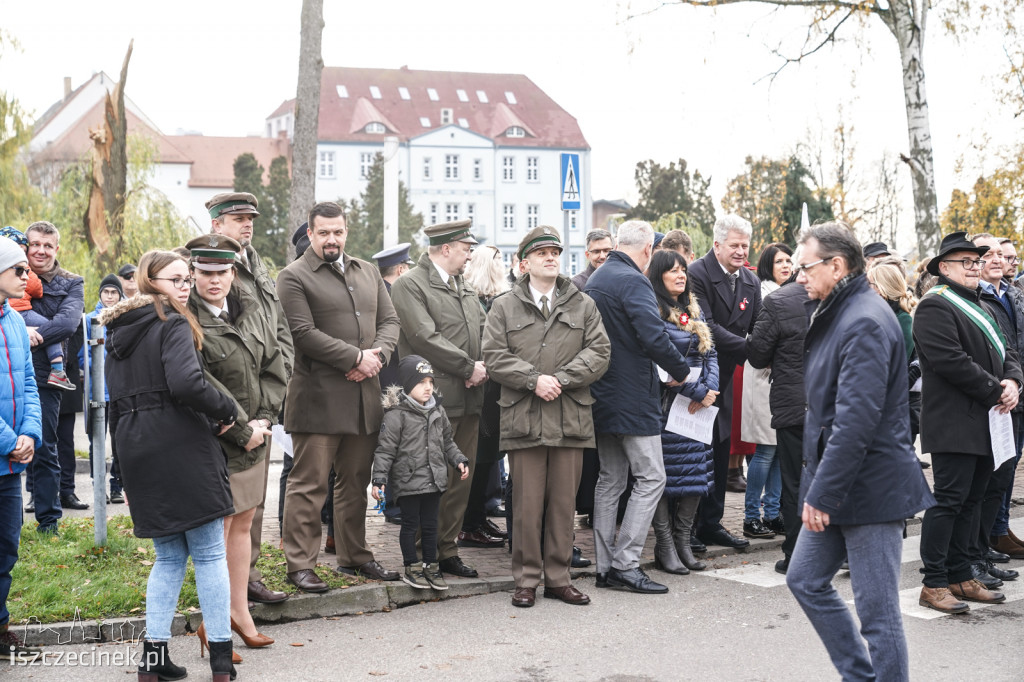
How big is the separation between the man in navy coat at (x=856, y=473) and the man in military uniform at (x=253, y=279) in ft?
10.6

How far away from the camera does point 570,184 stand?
1148 cm

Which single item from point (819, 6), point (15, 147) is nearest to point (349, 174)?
point (15, 147)

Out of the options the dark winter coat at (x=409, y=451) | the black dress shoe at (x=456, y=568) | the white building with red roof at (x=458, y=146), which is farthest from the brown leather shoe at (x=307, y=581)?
the white building with red roof at (x=458, y=146)

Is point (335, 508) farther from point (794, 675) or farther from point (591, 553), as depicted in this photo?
point (794, 675)

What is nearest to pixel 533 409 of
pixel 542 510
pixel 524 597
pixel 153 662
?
pixel 542 510

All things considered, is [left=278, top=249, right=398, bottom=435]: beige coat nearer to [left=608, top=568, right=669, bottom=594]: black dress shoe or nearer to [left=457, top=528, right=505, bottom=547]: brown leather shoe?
[left=457, top=528, right=505, bottom=547]: brown leather shoe

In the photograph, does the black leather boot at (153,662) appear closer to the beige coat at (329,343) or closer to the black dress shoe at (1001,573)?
the beige coat at (329,343)

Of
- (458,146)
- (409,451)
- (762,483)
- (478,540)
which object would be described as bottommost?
(478,540)

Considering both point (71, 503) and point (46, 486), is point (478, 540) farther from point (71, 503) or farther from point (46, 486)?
point (71, 503)

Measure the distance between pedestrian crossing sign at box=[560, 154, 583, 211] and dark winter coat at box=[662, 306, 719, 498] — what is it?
381cm

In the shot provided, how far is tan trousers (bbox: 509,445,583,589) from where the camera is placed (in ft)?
22.9

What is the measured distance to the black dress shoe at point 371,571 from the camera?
7.03 meters

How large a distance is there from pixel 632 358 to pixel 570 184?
178 inches

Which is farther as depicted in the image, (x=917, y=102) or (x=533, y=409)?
(x=917, y=102)
